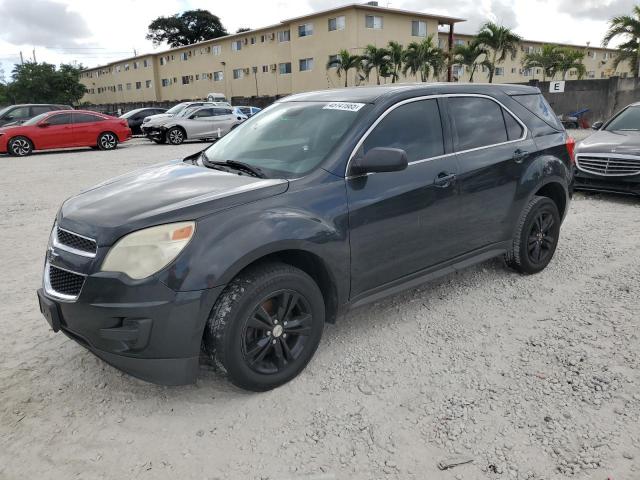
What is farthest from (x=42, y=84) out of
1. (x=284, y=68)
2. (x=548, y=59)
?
(x=548, y=59)

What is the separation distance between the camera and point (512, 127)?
4.42 meters

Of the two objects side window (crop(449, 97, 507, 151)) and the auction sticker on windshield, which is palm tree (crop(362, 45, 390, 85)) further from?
the auction sticker on windshield

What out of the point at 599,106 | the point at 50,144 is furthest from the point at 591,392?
the point at 599,106

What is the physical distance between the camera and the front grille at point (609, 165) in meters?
7.41

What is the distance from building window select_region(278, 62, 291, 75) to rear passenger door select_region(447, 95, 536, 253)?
42.4 m

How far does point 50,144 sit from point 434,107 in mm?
16185

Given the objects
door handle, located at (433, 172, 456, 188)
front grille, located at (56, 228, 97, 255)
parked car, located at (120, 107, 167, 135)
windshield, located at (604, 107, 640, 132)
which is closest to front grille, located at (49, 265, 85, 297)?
front grille, located at (56, 228, 97, 255)

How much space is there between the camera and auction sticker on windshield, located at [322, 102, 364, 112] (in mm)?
3506

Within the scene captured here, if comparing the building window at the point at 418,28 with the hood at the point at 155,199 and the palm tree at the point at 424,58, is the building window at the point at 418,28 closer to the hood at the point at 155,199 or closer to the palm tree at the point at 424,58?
the palm tree at the point at 424,58

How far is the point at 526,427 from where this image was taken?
8.73 ft

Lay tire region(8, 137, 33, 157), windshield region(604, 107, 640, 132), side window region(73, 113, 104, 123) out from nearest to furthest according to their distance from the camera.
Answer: windshield region(604, 107, 640, 132)
tire region(8, 137, 33, 157)
side window region(73, 113, 104, 123)

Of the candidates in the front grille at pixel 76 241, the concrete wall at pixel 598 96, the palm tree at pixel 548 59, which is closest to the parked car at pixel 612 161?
the front grille at pixel 76 241

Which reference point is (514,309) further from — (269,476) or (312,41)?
(312,41)

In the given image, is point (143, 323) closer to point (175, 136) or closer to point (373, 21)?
point (175, 136)
